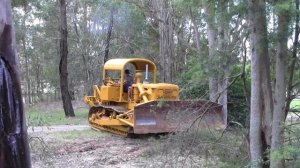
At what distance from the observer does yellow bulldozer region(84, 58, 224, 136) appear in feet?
38.6

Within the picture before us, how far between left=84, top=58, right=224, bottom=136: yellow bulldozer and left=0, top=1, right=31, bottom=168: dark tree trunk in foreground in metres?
7.48

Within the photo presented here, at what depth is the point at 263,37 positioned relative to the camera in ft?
17.9

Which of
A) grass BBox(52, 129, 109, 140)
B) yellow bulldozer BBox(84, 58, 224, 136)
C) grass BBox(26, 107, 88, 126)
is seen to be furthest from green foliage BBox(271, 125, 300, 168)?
grass BBox(52, 129, 109, 140)

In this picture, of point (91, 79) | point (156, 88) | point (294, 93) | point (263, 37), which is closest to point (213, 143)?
point (294, 93)

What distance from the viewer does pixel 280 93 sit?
5402mm

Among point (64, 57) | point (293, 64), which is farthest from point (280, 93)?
point (64, 57)

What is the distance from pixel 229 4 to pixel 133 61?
27.6 ft

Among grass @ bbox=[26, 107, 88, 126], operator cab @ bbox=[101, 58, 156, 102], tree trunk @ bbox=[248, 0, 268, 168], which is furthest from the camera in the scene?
operator cab @ bbox=[101, 58, 156, 102]

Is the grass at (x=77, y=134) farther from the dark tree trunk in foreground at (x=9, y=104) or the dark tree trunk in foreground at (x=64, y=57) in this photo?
the dark tree trunk in foreground at (x=9, y=104)

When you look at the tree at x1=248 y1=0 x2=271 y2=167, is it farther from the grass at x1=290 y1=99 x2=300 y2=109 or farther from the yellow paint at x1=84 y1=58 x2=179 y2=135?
the yellow paint at x1=84 y1=58 x2=179 y2=135

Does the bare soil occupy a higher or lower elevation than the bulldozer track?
lower

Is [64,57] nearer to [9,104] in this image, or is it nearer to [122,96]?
[122,96]

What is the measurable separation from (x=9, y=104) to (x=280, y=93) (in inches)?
140

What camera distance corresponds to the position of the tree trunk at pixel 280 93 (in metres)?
5.16
